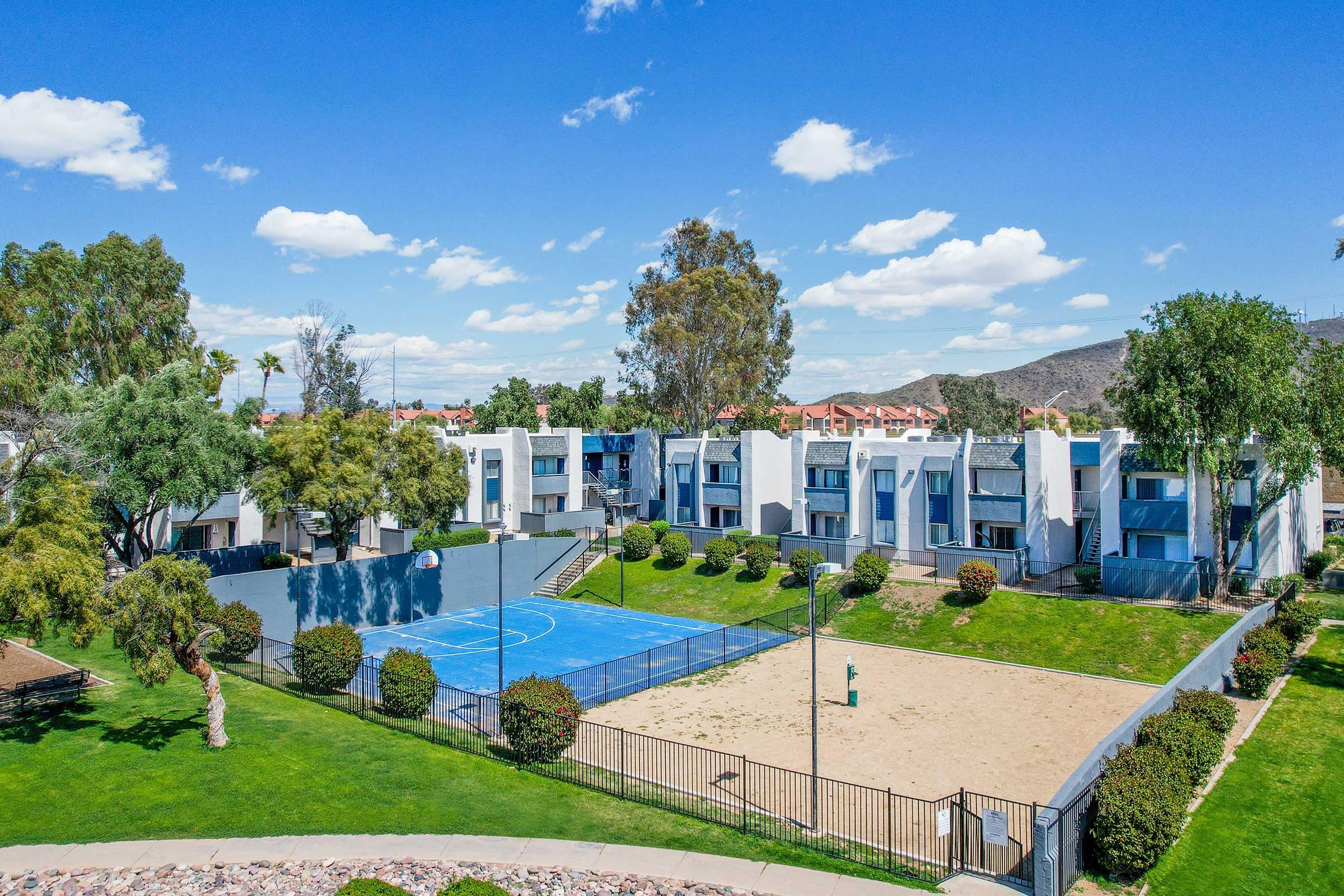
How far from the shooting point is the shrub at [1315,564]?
37875mm

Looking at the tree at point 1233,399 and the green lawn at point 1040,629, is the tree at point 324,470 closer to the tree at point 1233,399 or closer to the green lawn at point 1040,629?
the green lawn at point 1040,629

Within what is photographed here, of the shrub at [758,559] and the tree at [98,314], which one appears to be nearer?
A: the shrub at [758,559]

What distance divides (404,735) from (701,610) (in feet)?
67.4

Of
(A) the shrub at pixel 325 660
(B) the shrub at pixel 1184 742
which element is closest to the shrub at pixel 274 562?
(A) the shrub at pixel 325 660

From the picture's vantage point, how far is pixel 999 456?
4241cm

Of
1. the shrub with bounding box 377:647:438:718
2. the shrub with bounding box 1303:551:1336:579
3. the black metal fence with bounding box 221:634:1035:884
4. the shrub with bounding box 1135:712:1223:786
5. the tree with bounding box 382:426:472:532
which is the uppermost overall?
the tree with bounding box 382:426:472:532

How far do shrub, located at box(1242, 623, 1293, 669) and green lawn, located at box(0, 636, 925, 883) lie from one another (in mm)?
17219

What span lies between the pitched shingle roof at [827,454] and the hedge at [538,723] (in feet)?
95.2

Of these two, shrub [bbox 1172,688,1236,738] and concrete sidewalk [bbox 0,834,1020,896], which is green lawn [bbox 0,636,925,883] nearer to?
concrete sidewalk [bbox 0,834,1020,896]

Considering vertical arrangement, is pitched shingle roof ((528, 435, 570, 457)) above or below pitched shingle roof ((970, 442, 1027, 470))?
above

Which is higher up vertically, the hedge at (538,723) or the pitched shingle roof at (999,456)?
the pitched shingle roof at (999,456)

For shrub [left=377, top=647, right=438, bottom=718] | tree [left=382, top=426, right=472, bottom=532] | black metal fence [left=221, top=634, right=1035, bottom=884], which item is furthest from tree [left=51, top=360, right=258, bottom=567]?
shrub [left=377, top=647, right=438, bottom=718]

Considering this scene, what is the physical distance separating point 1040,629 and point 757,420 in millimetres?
45202

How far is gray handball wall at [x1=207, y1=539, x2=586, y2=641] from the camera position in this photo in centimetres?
3491
